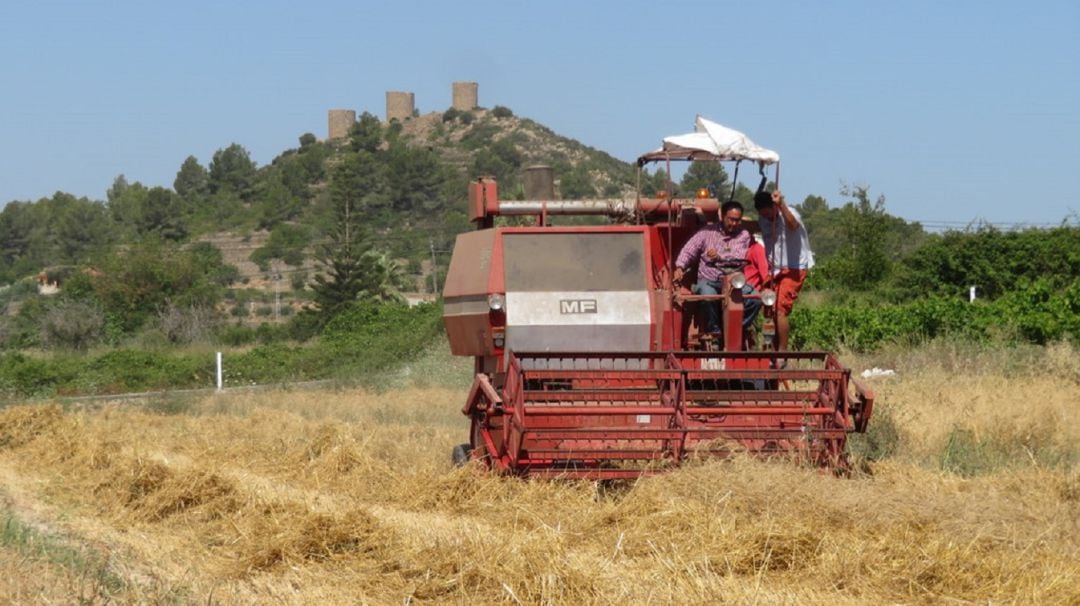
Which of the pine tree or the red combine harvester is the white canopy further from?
the pine tree

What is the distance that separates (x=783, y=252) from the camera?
12.1 meters

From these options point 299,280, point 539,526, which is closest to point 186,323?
point 299,280

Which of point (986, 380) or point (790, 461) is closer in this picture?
point (790, 461)

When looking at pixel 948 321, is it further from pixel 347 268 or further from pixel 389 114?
pixel 389 114

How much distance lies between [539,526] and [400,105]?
13840 centimetres

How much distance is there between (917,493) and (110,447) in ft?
25.7

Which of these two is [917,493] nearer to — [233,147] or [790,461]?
[790,461]

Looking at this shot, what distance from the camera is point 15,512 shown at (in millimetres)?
10727

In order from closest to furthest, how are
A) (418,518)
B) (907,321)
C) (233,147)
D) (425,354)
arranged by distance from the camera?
1. (418,518)
2. (907,321)
3. (425,354)
4. (233,147)

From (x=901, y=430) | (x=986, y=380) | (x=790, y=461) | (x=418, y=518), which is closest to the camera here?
(x=418, y=518)

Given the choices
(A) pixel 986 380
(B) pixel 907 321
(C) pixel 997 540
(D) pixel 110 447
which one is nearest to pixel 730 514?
(C) pixel 997 540

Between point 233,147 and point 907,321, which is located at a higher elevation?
point 233,147

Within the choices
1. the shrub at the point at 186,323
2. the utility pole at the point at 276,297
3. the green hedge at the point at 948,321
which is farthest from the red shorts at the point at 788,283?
the utility pole at the point at 276,297

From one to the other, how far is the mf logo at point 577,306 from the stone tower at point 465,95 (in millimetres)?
124928
